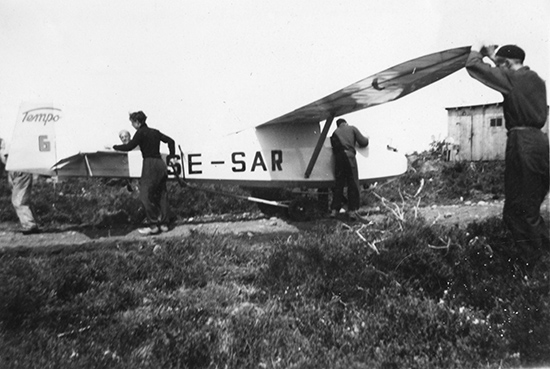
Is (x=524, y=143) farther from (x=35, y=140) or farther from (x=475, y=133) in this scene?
(x=475, y=133)

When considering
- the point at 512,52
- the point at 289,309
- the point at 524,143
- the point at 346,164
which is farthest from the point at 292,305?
the point at 346,164

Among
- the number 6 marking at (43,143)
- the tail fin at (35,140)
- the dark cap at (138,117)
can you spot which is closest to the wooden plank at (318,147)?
the dark cap at (138,117)

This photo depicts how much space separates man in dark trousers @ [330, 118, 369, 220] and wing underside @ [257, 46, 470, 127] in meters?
0.52

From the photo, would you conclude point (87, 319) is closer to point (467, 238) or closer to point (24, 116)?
point (467, 238)

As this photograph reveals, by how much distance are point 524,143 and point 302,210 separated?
175 inches

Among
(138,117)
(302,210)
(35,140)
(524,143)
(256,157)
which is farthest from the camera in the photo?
(302,210)

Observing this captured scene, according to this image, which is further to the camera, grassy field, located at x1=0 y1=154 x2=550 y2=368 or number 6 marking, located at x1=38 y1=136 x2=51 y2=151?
number 6 marking, located at x1=38 y1=136 x2=51 y2=151

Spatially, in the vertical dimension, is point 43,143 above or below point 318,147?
above

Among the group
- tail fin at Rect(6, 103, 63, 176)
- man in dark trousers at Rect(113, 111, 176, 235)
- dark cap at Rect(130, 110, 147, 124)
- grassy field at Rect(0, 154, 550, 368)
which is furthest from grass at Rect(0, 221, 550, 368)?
dark cap at Rect(130, 110, 147, 124)

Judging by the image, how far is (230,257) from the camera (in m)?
4.30

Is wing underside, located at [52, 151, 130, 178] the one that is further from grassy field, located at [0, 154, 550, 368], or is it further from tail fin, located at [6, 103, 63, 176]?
grassy field, located at [0, 154, 550, 368]

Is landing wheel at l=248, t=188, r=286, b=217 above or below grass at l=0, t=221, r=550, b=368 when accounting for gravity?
above

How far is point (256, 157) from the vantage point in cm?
709

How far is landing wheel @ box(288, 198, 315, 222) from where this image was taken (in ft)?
24.3
